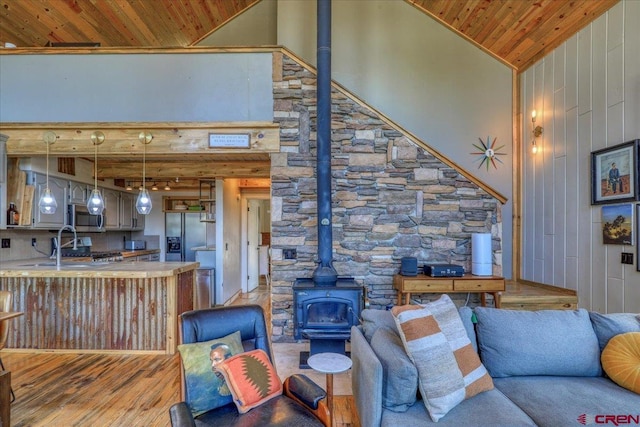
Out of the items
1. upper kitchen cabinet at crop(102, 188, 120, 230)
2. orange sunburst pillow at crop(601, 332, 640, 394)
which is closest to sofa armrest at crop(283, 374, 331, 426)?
orange sunburst pillow at crop(601, 332, 640, 394)

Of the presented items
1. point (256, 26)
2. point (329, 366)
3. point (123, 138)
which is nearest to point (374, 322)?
point (329, 366)

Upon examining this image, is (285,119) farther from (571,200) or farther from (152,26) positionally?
(571,200)

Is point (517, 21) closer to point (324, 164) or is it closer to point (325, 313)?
point (324, 164)

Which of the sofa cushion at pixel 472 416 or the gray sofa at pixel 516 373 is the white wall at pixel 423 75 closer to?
the gray sofa at pixel 516 373

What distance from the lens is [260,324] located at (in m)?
2.14

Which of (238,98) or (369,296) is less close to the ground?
(238,98)

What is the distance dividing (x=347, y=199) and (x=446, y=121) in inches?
87.1

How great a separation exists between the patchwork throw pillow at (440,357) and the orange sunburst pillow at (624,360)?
75 centimetres

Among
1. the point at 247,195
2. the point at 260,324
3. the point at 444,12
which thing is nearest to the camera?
the point at 260,324

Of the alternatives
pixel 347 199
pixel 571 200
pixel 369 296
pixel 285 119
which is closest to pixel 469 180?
pixel 571 200

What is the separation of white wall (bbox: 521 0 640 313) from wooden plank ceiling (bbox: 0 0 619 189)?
0.90 feet

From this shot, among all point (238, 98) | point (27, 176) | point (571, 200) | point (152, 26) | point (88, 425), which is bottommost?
point (88, 425)

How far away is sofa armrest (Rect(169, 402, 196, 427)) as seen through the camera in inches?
57.0

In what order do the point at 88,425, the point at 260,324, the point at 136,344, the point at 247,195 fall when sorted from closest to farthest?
the point at 260,324 → the point at 88,425 → the point at 136,344 → the point at 247,195
